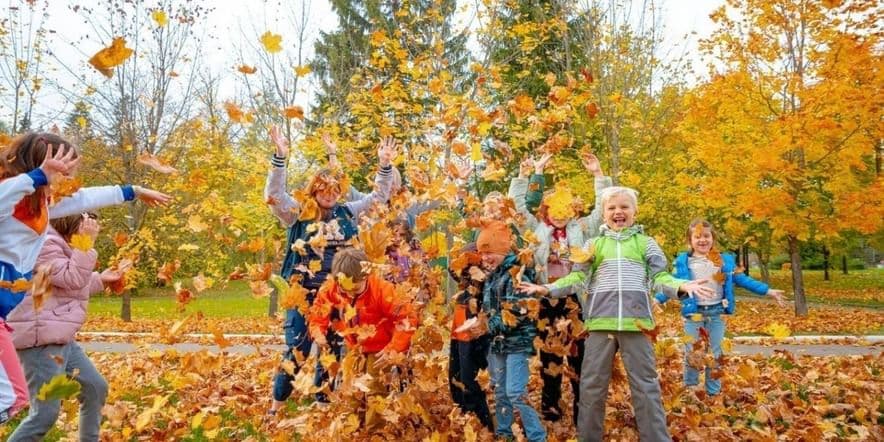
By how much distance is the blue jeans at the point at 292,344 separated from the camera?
420 cm

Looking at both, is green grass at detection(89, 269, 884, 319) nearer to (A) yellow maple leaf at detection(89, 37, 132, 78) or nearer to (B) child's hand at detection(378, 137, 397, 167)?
(B) child's hand at detection(378, 137, 397, 167)

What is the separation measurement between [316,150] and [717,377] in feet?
39.4

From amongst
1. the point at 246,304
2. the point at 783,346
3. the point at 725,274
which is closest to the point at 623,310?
the point at 725,274

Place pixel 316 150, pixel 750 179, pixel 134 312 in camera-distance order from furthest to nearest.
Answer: pixel 134 312 → pixel 316 150 → pixel 750 179

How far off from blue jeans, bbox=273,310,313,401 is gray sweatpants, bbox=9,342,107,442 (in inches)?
43.5

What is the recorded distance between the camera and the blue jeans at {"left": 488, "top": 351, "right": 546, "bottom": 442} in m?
3.73

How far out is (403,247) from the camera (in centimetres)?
468

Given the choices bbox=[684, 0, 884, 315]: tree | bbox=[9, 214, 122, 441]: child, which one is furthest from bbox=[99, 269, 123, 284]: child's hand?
bbox=[684, 0, 884, 315]: tree

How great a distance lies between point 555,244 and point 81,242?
2.79m

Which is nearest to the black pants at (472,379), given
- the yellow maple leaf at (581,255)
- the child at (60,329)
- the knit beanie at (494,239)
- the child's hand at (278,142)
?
the knit beanie at (494,239)

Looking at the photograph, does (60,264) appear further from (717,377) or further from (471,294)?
(717,377)

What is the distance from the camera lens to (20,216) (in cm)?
249

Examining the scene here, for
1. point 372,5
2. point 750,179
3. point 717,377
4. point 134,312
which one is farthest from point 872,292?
point 134,312

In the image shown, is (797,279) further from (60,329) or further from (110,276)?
(60,329)
